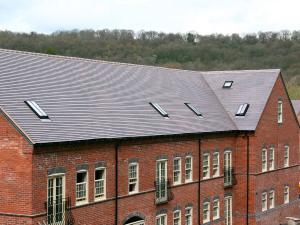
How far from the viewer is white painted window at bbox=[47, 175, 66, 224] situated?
20188 millimetres

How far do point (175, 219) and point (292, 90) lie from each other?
5927 cm

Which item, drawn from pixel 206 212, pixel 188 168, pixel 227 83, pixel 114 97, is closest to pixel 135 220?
pixel 188 168

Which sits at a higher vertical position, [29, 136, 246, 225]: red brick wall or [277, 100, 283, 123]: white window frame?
[277, 100, 283, 123]: white window frame

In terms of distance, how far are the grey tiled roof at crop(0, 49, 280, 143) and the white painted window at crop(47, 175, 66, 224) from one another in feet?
5.53

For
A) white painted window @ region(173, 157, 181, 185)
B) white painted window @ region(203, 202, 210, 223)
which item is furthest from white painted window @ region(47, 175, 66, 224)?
white painted window @ region(203, 202, 210, 223)

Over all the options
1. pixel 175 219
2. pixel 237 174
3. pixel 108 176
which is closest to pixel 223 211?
pixel 237 174

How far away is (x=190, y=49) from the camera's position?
266 ft

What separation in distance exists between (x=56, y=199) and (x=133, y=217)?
5540mm

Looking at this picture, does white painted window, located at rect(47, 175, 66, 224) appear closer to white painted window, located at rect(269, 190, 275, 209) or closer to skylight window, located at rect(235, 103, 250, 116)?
skylight window, located at rect(235, 103, 250, 116)

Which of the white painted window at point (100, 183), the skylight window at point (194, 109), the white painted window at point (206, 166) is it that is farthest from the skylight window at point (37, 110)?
the skylight window at point (194, 109)

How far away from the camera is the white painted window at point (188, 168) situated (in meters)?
29.3

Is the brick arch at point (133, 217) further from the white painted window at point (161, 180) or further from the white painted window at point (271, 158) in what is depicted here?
the white painted window at point (271, 158)

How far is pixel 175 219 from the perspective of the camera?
93.3 ft

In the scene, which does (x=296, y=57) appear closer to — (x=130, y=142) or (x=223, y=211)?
(x=223, y=211)
